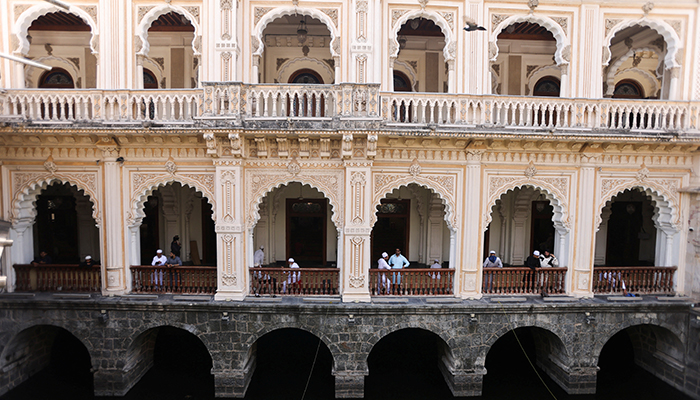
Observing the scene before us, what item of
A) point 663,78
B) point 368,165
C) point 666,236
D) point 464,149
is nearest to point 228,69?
point 368,165

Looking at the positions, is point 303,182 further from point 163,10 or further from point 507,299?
point 507,299

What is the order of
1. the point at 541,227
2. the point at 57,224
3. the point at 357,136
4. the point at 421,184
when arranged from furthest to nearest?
the point at 541,227, the point at 57,224, the point at 421,184, the point at 357,136

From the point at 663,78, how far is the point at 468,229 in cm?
572

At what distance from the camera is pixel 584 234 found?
8.13 m

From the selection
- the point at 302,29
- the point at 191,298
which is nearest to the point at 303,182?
the point at 191,298

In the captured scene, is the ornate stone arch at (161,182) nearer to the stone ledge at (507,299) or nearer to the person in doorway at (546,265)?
the stone ledge at (507,299)

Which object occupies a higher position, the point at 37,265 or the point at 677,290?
the point at 37,265

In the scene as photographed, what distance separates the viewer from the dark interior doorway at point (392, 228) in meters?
10.7

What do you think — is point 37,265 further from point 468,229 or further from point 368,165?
point 468,229

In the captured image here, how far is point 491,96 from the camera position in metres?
7.74

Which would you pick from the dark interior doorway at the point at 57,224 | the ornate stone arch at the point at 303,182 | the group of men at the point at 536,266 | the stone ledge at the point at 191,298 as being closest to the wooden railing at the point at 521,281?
the group of men at the point at 536,266

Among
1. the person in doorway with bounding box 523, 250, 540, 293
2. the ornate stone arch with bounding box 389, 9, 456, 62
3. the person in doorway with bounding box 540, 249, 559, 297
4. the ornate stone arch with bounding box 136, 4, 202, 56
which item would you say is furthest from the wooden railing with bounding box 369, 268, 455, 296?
the ornate stone arch with bounding box 136, 4, 202, 56

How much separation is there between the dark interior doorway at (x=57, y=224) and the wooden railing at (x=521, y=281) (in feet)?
35.3

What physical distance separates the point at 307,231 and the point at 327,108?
4193mm
